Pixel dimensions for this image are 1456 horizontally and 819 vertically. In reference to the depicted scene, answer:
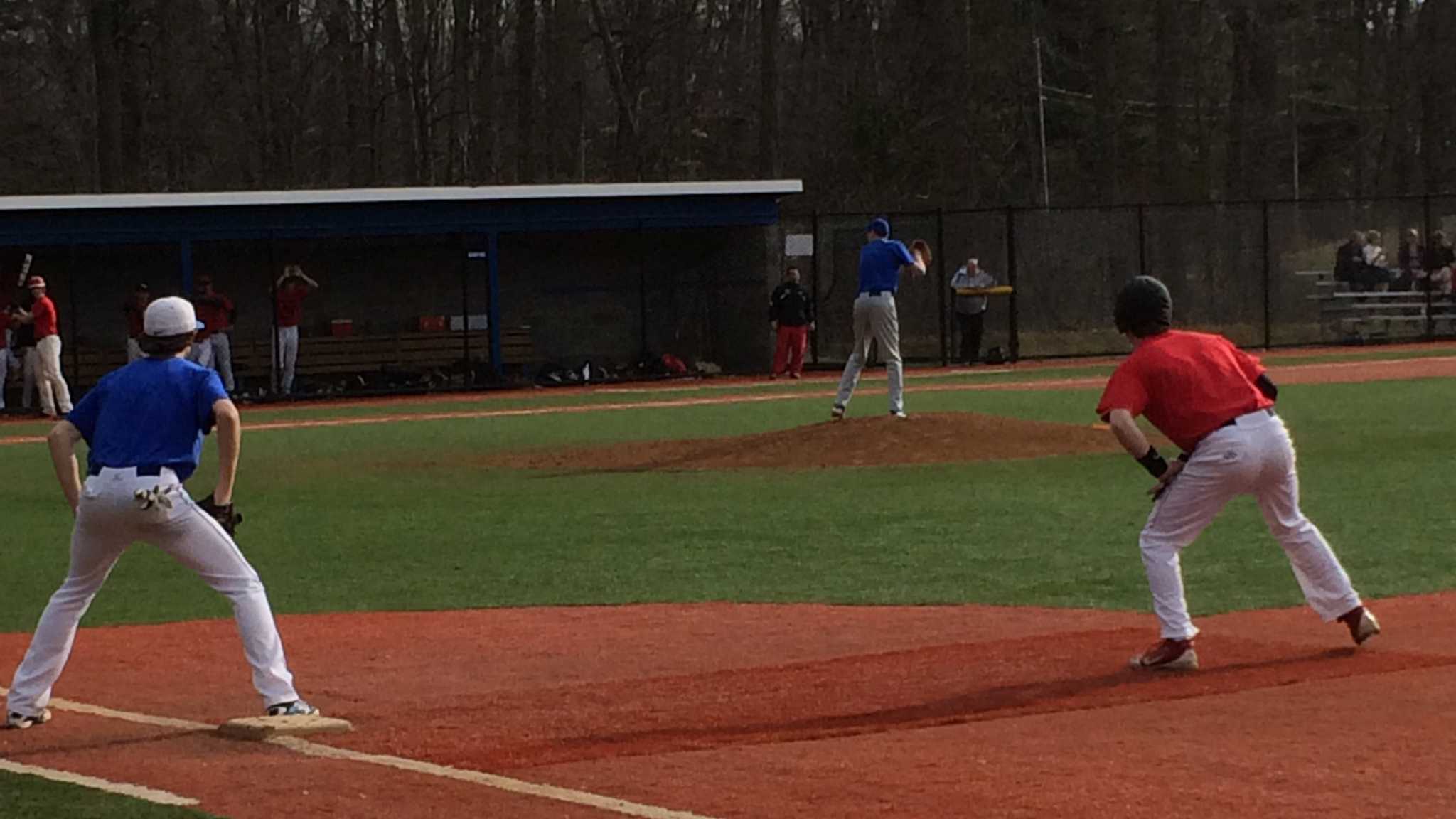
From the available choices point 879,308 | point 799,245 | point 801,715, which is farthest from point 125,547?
point 799,245

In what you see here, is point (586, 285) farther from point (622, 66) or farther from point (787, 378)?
point (622, 66)

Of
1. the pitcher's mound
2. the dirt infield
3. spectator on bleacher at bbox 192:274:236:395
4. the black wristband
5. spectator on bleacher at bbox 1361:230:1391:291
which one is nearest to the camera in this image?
the dirt infield

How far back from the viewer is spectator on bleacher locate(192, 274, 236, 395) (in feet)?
99.7

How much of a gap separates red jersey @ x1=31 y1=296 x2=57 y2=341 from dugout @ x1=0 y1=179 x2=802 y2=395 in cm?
398

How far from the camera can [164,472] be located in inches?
339

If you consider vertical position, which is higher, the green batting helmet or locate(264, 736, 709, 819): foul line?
the green batting helmet

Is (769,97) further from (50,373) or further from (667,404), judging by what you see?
(50,373)

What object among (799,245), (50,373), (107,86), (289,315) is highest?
(107,86)

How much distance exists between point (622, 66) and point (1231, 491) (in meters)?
46.0

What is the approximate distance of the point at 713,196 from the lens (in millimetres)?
38750

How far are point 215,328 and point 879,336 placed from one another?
1211 cm

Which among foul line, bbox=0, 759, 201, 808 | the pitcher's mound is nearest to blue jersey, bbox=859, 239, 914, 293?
the pitcher's mound

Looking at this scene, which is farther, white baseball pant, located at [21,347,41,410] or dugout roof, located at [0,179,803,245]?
dugout roof, located at [0,179,803,245]

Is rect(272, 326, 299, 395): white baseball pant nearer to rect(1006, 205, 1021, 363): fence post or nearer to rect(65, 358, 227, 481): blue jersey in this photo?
rect(1006, 205, 1021, 363): fence post
